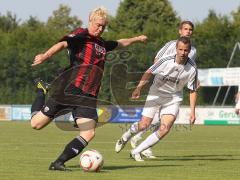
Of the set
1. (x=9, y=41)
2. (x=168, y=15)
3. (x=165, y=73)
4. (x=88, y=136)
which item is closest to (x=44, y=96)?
(x=88, y=136)

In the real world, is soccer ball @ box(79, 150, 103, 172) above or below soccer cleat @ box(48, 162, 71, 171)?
above

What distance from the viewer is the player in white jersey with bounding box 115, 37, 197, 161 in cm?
1409

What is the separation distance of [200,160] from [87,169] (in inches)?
151

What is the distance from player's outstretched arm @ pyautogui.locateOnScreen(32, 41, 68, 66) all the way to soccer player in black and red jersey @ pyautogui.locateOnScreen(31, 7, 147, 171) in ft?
0.57

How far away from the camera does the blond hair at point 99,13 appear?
38.6ft

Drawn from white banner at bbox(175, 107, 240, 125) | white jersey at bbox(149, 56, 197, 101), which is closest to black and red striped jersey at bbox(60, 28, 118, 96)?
white jersey at bbox(149, 56, 197, 101)

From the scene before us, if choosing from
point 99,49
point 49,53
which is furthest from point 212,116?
point 49,53

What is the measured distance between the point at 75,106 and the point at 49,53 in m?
1.29

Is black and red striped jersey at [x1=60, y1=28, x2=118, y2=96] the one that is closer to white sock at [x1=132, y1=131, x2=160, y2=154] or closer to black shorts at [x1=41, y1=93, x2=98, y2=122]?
black shorts at [x1=41, y1=93, x2=98, y2=122]

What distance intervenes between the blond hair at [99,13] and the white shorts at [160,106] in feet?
10.5

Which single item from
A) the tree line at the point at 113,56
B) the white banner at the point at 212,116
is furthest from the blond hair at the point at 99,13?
the white banner at the point at 212,116

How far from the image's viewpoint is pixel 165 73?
47.6ft

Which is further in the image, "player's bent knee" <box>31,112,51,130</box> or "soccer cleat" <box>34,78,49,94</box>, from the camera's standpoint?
"soccer cleat" <box>34,78,49,94</box>

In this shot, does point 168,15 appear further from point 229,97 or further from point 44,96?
point 44,96
